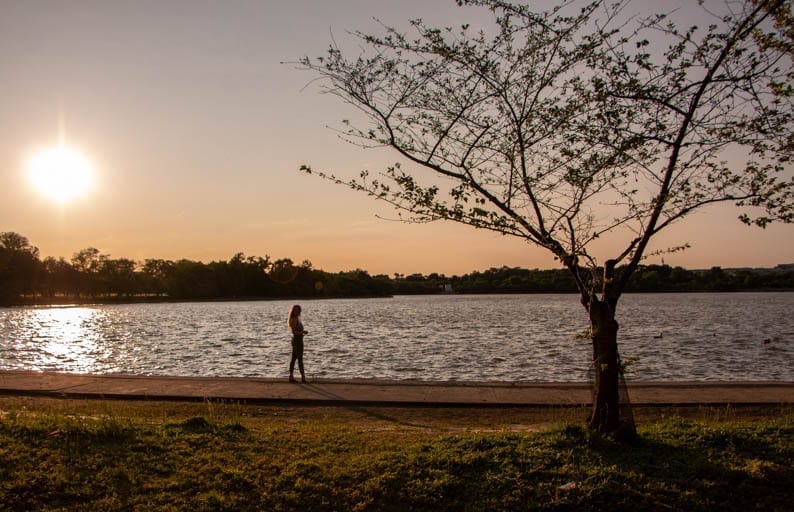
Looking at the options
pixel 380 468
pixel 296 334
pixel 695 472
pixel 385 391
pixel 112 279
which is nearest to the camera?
pixel 695 472

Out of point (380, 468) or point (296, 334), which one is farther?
point (296, 334)

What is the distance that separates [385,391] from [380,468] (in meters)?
8.05

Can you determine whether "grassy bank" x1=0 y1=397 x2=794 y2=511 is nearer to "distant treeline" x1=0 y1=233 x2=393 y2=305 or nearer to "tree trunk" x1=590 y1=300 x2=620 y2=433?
"tree trunk" x1=590 y1=300 x2=620 y2=433

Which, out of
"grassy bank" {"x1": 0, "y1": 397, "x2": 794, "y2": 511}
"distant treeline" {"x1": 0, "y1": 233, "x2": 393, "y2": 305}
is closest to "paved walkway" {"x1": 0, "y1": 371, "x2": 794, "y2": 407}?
"grassy bank" {"x1": 0, "y1": 397, "x2": 794, "y2": 511}

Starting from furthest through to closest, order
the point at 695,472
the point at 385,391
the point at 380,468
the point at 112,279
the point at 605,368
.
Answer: the point at 112,279
the point at 385,391
the point at 605,368
the point at 380,468
the point at 695,472

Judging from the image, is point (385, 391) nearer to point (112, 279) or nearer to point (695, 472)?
point (695, 472)

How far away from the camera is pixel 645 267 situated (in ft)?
28.2

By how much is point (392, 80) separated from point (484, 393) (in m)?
8.61

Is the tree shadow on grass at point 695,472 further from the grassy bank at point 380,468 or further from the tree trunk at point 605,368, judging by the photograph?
the tree trunk at point 605,368


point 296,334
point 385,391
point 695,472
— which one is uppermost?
point 296,334

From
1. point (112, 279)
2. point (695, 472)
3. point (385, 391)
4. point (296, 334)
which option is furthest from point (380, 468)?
point (112, 279)

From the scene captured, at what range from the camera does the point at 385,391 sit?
14922mm

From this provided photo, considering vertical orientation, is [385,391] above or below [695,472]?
below

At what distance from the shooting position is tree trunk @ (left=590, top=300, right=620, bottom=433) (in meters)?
7.85
